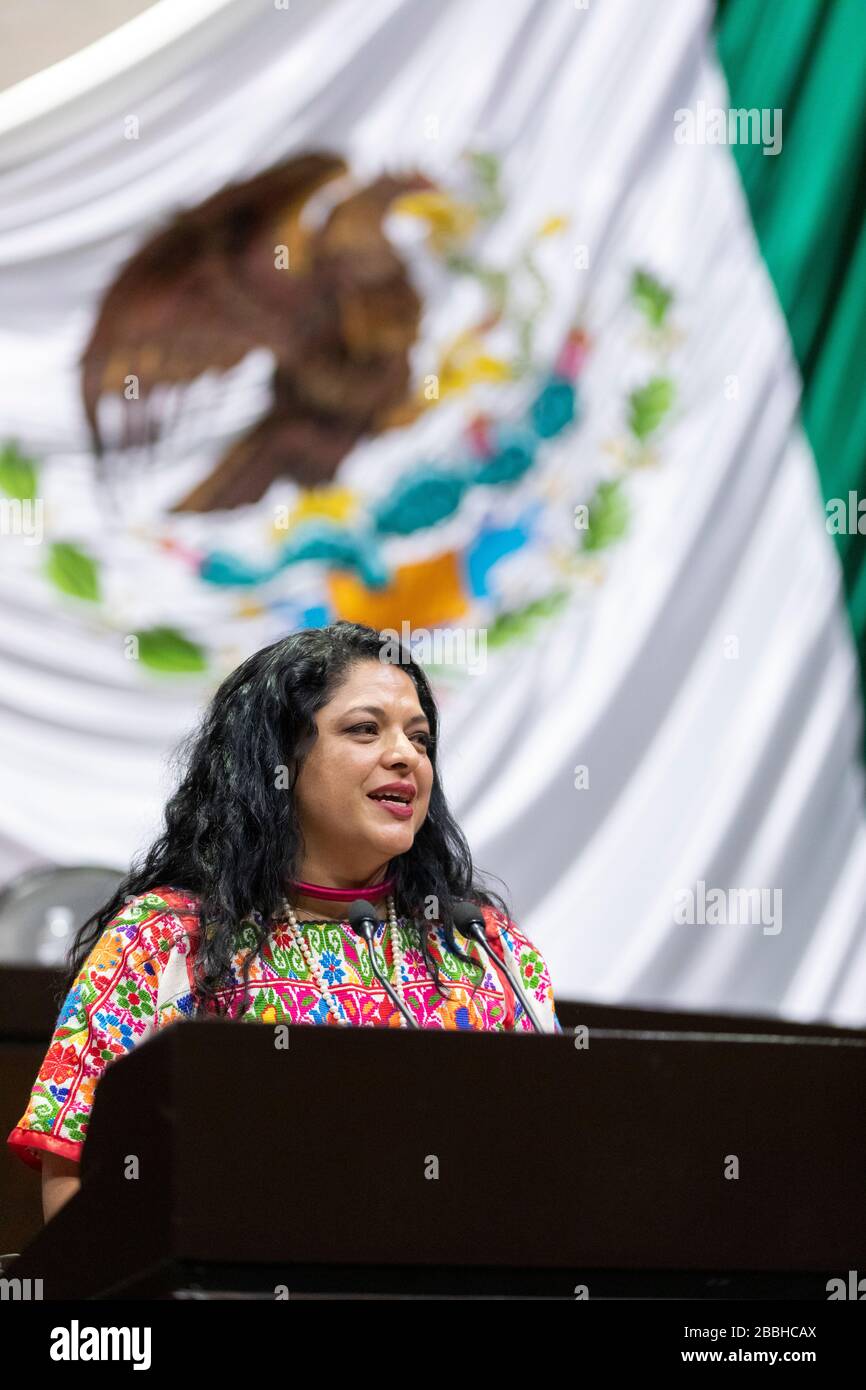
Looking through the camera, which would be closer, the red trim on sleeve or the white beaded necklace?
the red trim on sleeve

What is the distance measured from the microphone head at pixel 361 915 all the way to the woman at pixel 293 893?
0.31 feet

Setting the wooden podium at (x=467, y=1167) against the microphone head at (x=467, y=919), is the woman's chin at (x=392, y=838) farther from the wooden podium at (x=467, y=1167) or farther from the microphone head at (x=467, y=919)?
the wooden podium at (x=467, y=1167)

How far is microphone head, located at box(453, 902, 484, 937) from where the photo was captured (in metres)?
2.11

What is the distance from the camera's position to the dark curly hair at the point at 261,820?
7.32 feet

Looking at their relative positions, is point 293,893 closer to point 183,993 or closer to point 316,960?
point 316,960

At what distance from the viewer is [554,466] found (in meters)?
4.46

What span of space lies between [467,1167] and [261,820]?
2.73ft

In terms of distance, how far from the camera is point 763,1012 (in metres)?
4.28

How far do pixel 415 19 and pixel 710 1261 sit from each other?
139 inches

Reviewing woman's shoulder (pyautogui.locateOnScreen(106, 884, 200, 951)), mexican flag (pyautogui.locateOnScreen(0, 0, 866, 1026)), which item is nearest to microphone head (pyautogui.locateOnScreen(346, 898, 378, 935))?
woman's shoulder (pyautogui.locateOnScreen(106, 884, 200, 951))

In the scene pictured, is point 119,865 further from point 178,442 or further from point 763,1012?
point 763,1012

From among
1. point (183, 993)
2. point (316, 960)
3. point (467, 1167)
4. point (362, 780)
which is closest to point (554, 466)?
point (362, 780)

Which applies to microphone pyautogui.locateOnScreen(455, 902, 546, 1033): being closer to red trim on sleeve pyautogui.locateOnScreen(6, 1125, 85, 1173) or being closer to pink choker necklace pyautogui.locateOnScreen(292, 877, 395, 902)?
pink choker necklace pyautogui.locateOnScreen(292, 877, 395, 902)
